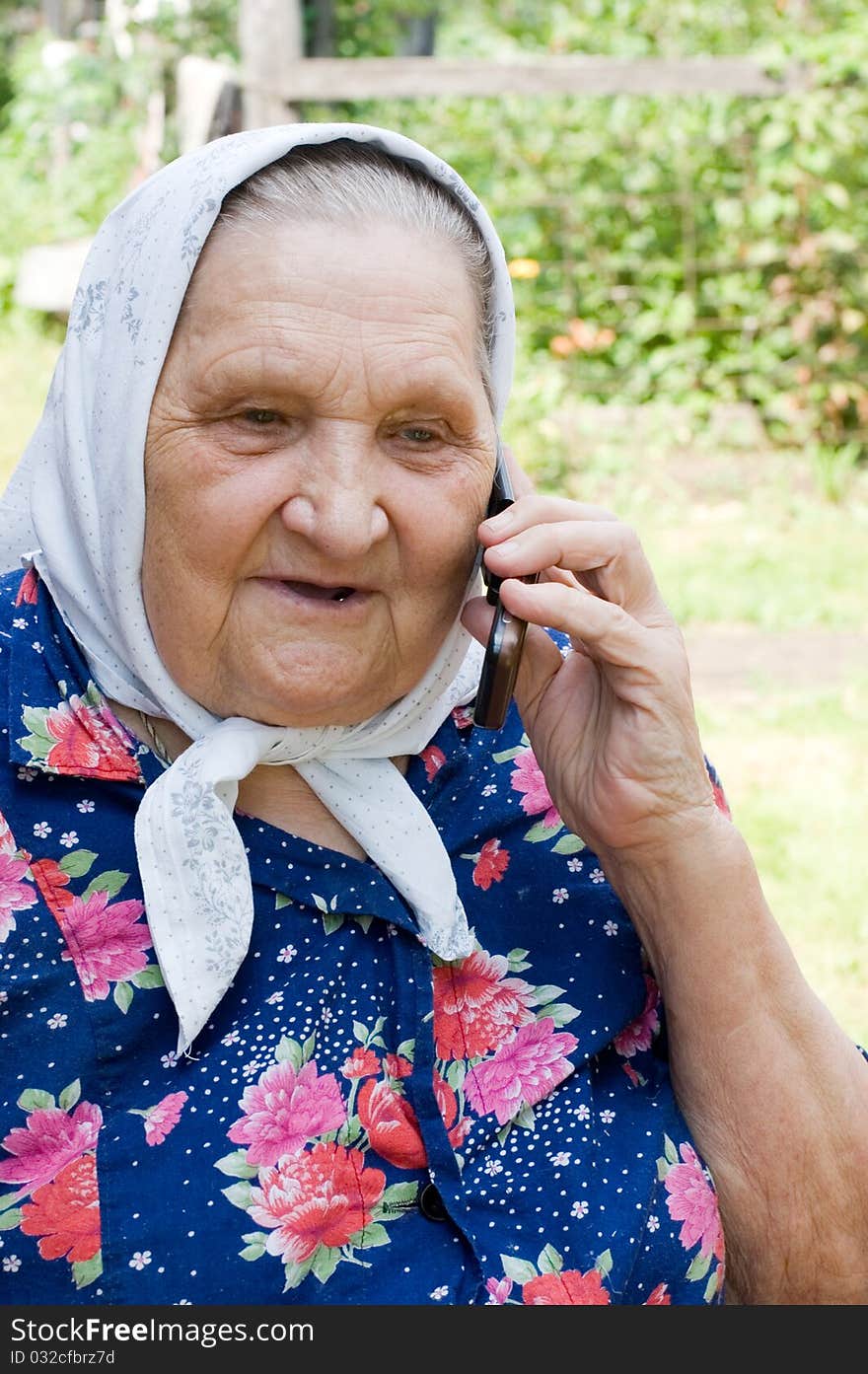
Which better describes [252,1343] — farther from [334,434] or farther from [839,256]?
[839,256]

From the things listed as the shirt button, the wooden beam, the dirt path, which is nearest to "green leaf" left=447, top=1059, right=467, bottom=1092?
the shirt button

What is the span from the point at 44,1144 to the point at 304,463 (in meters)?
0.81

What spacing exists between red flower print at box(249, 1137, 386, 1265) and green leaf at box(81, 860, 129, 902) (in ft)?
1.20

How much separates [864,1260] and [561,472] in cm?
565

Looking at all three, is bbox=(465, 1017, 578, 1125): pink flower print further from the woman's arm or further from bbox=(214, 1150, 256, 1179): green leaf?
bbox=(214, 1150, 256, 1179): green leaf

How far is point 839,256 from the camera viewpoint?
7488 millimetres

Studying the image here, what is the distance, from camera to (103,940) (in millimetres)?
1717

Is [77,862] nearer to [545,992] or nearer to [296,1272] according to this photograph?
[296,1272]

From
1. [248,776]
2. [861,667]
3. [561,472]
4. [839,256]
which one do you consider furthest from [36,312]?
[248,776]

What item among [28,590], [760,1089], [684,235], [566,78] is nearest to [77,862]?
[28,590]

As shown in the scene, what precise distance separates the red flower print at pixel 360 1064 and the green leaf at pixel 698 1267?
1.53 ft

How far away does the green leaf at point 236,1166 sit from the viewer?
1663 mm

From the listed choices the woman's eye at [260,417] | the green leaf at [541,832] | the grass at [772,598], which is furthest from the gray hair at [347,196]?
the grass at [772,598]

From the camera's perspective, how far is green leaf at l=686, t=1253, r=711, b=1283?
6.01 ft
